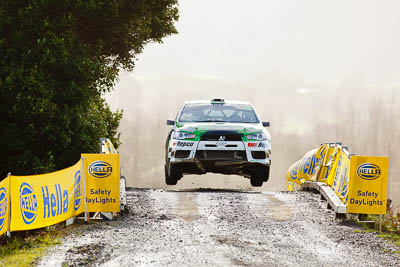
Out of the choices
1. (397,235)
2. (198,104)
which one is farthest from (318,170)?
(397,235)

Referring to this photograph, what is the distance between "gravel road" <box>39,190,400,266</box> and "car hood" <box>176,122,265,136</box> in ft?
5.13

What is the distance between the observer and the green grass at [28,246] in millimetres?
8164

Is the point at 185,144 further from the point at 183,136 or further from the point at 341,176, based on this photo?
the point at 341,176

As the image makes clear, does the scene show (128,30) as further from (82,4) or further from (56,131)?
(56,131)

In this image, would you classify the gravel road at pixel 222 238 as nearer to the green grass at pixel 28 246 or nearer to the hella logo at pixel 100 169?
the green grass at pixel 28 246

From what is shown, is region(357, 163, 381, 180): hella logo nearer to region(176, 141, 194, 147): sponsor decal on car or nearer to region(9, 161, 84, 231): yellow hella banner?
region(176, 141, 194, 147): sponsor decal on car

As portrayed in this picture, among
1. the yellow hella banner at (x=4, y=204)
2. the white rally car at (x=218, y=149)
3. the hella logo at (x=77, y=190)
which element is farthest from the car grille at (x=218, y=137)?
the yellow hella banner at (x=4, y=204)

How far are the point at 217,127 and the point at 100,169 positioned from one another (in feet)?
11.4

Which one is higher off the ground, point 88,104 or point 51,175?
point 88,104

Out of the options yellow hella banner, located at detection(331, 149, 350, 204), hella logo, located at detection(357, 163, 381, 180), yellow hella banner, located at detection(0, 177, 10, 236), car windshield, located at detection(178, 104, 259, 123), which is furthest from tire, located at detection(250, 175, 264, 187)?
yellow hella banner, located at detection(0, 177, 10, 236)

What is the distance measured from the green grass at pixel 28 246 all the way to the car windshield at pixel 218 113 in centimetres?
493

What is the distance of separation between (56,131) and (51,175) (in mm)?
4086

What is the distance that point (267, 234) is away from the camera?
978cm

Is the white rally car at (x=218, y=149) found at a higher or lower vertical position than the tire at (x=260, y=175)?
higher
